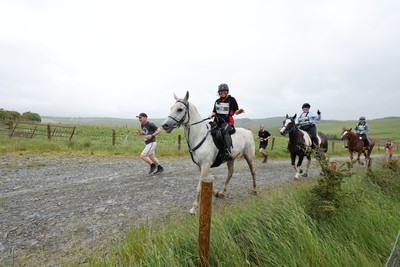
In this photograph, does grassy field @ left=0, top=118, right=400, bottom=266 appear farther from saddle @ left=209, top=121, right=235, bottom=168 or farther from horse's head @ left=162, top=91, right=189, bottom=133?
horse's head @ left=162, top=91, right=189, bottom=133

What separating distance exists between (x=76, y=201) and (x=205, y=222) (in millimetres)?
4401

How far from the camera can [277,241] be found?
2.46 metres

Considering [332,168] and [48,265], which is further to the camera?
[332,168]

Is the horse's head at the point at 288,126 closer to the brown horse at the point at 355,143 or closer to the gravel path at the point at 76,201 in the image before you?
the gravel path at the point at 76,201

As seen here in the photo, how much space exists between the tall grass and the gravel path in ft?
3.59

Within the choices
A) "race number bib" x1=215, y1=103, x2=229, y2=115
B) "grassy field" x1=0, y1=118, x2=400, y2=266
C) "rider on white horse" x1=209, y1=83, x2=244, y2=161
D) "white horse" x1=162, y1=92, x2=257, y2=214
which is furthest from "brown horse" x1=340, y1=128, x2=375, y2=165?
"white horse" x1=162, y1=92, x2=257, y2=214

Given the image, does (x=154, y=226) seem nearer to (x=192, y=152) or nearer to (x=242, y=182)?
(x=192, y=152)

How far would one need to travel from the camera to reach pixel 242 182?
7473mm

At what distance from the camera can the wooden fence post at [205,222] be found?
217 cm

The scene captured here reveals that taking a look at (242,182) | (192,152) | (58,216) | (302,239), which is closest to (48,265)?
(58,216)

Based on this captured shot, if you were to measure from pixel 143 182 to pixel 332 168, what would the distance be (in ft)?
18.7

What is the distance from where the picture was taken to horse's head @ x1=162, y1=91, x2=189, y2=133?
4352 millimetres

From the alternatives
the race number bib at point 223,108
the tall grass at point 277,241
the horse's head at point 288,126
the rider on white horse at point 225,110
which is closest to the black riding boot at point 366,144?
the horse's head at point 288,126

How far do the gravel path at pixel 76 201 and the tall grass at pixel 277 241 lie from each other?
1.10m
